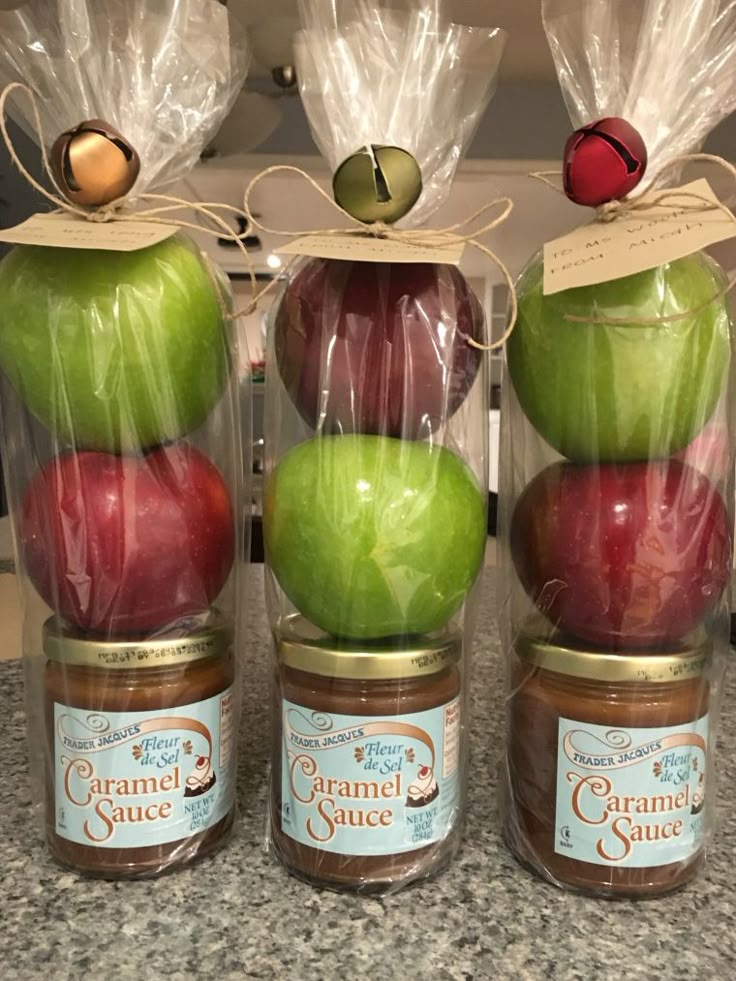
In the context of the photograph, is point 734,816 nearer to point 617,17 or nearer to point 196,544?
point 196,544

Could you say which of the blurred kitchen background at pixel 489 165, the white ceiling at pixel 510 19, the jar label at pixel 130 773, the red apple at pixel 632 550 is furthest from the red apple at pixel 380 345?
the blurred kitchen background at pixel 489 165

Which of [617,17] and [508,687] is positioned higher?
[617,17]

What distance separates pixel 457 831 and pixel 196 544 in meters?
0.26

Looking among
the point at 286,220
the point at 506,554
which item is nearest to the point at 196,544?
the point at 506,554

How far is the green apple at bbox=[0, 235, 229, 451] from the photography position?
0.54 meters

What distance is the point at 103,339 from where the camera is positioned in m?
0.54

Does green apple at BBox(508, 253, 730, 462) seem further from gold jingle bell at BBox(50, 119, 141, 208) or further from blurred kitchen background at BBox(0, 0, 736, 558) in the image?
blurred kitchen background at BBox(0, 0, 736, 558)

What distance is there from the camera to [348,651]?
55 centimetres

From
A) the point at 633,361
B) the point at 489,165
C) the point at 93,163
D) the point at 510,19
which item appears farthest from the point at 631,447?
the point at 489,165

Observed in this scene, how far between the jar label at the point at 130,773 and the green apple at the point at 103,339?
18 centimetres

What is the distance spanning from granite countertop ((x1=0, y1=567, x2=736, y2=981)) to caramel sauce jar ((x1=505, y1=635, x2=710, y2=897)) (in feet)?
0.07

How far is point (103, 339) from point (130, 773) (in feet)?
0.89

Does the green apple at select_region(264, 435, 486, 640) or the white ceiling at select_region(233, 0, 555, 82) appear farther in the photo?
the white ceiling at select_region(233, 0, 555, 82)

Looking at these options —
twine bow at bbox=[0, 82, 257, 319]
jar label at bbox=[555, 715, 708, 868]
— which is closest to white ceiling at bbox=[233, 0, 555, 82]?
twine bow at bbox=[0, 82, 257, 319]
